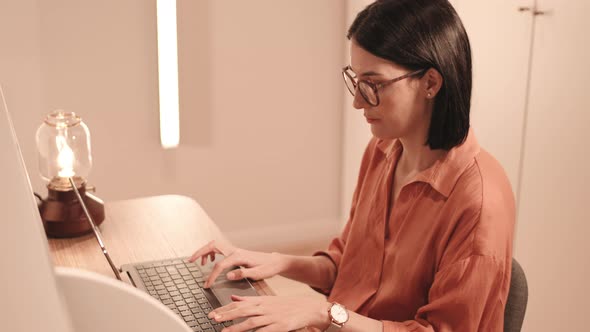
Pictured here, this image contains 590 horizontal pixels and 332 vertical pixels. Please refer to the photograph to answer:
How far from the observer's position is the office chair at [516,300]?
126cm

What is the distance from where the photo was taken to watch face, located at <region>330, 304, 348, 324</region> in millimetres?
1210

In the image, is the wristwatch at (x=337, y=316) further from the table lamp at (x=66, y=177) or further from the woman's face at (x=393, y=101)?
the table lamp at (x=66, y=177)

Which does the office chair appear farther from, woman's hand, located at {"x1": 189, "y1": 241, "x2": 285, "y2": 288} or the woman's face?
woman's hand, located at {"x1": 189, "y1": 241, "x2": 285, "y2": 288}

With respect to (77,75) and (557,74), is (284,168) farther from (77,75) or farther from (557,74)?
(557,74)

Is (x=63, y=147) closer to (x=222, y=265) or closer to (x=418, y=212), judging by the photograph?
(x=222, y=265)

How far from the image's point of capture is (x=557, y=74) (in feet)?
7.52

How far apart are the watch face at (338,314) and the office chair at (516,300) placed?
0.30 metres

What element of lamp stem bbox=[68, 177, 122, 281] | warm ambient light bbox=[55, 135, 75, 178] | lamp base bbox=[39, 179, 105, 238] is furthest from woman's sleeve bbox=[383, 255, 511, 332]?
warm ambient light bbox=[55, 135, 75, 178]

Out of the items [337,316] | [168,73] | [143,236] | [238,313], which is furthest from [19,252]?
[168,73]

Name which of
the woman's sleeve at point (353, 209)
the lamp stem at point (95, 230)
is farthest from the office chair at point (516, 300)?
the lamp stem at point (95, 230)

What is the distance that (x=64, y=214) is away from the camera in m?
1.59

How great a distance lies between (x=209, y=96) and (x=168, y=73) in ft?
0.77

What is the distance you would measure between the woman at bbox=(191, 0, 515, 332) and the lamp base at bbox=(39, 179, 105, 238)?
1.17 ft

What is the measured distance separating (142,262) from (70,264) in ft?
0.52
